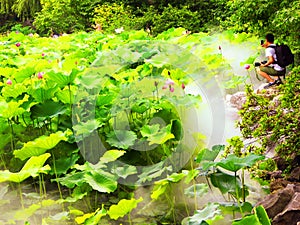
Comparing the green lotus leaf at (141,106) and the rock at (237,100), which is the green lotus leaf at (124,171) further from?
the rock at (237,100)

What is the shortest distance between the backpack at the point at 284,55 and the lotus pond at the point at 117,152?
3.37 feet

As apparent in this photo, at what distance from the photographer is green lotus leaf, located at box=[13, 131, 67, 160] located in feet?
8.69

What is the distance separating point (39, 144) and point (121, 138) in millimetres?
600

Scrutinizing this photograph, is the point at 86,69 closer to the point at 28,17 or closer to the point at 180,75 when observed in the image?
the point at 180,75

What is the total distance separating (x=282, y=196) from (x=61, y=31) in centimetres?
1094

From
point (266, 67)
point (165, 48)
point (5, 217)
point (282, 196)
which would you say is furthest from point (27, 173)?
point (266, 67)

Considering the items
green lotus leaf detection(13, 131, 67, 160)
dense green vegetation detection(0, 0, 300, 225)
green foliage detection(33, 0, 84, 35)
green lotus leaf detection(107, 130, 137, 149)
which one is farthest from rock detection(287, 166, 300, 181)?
green foliage detection(33, 0, 84, 35)

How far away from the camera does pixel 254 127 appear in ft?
10.2

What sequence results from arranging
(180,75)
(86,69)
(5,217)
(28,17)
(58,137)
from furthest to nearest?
(28,17) → (86,69) → (180,75) → (5,217) → (58,137)

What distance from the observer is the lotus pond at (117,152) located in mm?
2586

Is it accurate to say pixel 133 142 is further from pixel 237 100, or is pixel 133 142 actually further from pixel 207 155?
pixel 237 100

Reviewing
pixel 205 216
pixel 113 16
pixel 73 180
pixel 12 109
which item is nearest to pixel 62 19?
pixel 113 16

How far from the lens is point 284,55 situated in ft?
16.5

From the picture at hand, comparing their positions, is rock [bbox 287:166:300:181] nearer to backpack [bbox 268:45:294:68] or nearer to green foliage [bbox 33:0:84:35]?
backpack [bbox 268:45:294:68]
